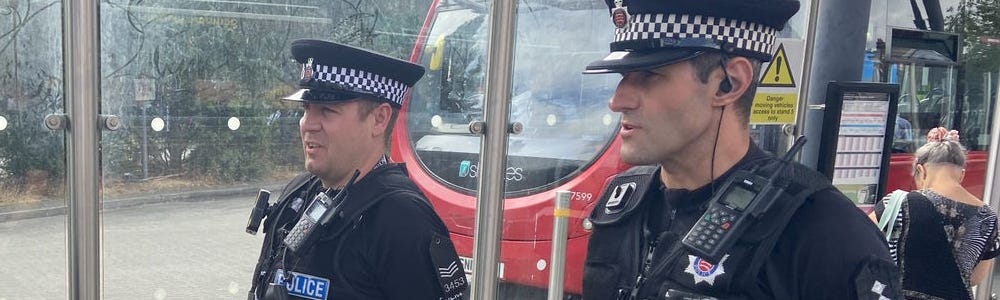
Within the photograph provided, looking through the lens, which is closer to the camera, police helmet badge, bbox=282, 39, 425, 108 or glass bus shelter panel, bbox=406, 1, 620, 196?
police helmet badge, bbox=282, 39, 425, 108

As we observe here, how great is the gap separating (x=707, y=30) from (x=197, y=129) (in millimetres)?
2016

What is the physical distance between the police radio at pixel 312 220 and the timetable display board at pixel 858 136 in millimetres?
1697

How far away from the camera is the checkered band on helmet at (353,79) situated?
8.47ft

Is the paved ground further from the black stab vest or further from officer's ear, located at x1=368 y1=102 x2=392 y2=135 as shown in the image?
the black stab vest

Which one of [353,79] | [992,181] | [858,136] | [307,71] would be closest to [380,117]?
[353,79]

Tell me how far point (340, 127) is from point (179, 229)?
3.15ft

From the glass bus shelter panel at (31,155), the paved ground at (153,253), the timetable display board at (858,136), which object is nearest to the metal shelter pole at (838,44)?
the timetable display board at (858,136)

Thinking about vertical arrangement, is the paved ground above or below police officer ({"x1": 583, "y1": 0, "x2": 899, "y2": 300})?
below

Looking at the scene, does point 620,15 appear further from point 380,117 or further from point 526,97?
point 526,97

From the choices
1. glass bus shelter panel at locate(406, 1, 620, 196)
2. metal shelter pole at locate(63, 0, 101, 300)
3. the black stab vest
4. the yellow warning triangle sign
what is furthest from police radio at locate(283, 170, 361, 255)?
the yellow warning triangle sign

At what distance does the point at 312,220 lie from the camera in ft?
8.05

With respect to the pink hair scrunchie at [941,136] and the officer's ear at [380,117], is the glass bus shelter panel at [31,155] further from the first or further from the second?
the pink hair scrunchie at [941,136]

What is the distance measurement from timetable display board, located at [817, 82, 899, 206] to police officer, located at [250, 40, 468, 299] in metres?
1.45

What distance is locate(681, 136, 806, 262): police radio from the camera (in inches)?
67.7
